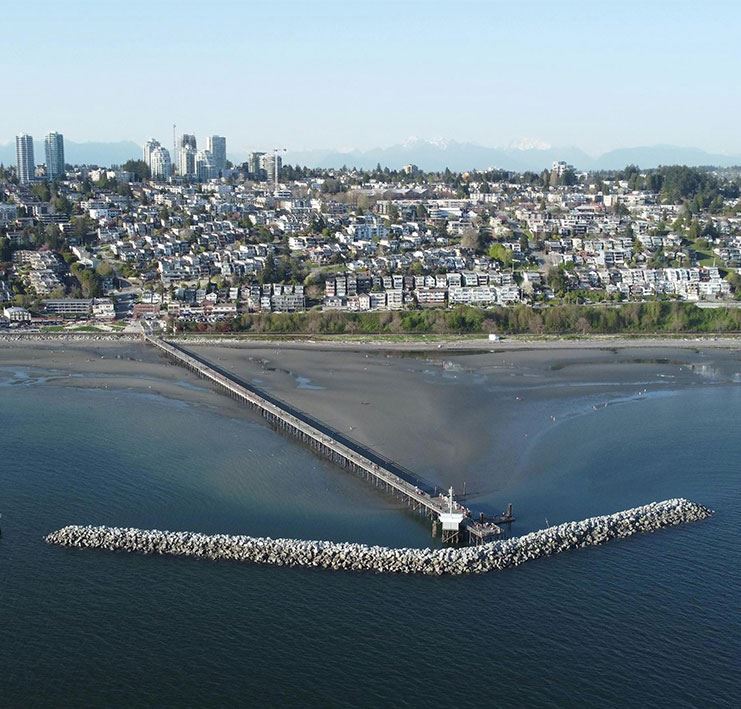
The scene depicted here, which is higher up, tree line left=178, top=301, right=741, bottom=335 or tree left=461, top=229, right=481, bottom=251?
tree left=461, top=229, right=481, bottom=251

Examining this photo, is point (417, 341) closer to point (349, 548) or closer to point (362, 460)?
point (362, 460)

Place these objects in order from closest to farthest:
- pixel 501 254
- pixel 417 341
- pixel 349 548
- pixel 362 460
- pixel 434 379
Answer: pixel 349 548, pixel 362 460, pixel 434 379, pixel 417 341, pixel 501 254

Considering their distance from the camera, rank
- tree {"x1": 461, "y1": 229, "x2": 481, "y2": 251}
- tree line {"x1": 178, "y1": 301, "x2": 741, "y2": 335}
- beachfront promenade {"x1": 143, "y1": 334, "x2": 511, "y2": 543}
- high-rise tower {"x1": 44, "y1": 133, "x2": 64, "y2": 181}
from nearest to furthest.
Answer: beachfront promenade {"x1": 143, "y1": 334, "x2": 511, "y2": 543}, tree line {"x1": 178, "y1": 301, "x2": 741, "y2": 335}, tree {"x1": 461, "y1": 229, "x2": 481, "y2": 251}, high-rise tower {"x1": 44, "y1": 133, "x2": 64, "y2": 181}

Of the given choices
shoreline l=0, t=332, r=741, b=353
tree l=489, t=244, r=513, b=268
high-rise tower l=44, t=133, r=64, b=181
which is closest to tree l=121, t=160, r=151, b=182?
high-rise tower l=44, t=133, r=64, b=181

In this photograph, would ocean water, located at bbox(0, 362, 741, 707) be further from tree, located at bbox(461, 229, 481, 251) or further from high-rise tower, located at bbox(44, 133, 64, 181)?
high-rise tower, located at bbox(44, 133, 64, 181)

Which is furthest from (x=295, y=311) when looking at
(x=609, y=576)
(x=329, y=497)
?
(x=609, y=576)

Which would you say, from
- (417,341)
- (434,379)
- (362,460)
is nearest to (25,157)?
(417,341)

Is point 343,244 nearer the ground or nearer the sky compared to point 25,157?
nearer the ground
